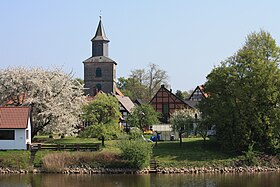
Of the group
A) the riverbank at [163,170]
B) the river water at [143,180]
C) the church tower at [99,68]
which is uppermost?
the church tower at [99,68]

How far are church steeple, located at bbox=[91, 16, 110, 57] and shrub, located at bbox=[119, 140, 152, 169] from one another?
38.4 m

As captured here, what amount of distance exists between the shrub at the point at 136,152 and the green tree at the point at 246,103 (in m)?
8.67

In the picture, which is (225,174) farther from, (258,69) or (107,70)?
(107,70)

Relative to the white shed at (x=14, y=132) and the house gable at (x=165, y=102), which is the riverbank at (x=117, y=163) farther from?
the house gable at (x=165, y=102)

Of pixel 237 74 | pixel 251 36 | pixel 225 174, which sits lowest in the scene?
pixel 225 174

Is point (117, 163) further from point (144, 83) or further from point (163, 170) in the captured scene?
point (144, 83)

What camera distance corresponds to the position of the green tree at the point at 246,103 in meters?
43.8

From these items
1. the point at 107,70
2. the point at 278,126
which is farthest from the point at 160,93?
the point at 278,126

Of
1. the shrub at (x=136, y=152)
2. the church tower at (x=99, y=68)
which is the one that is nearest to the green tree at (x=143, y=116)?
the church tower at (x=99, y=68)

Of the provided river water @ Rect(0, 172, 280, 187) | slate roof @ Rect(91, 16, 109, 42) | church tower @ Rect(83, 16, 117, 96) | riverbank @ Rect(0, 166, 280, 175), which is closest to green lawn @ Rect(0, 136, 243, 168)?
riverbank @ Rect(0, 166, 280, 175)

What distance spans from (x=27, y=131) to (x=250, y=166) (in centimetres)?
1980

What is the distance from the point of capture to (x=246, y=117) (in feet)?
145

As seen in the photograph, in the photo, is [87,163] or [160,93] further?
[160,93]

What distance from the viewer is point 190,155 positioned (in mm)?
42688
